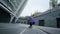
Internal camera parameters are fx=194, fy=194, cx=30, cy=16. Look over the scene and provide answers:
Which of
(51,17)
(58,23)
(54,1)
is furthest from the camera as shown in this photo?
(54,1)

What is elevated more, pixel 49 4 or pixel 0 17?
pixel 49 4

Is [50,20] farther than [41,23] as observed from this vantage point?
No

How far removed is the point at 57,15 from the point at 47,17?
13.9 ft

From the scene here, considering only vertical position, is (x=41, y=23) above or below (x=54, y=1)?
below

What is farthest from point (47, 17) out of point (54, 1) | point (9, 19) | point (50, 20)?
point (54, 1)

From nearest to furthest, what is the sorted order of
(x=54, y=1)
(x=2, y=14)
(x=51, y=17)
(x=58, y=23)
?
(x=58, y=23), (x=51, y=17), (x=2, y=14), (x=54, y=1)

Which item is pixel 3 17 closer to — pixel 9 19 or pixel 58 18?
pixel 9 19

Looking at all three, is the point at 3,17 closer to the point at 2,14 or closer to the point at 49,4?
the point at 2,14

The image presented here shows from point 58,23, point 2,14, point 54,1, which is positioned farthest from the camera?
point 54,1

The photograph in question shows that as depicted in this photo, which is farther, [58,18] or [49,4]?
[49,4]

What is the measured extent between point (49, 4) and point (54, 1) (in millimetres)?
2978

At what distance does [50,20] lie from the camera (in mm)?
45000

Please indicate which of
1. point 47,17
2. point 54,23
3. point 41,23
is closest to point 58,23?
point 54,23

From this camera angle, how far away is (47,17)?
4684 cm
